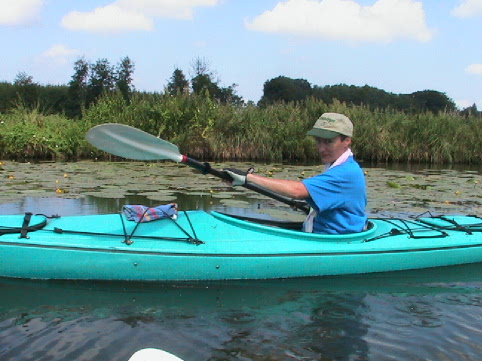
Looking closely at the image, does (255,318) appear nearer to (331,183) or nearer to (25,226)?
(331,183)

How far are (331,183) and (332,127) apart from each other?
1.28ft

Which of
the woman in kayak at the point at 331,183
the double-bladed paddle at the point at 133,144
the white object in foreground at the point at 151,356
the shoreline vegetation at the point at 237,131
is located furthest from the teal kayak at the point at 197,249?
the shoreline vegetation at the point at 237,131

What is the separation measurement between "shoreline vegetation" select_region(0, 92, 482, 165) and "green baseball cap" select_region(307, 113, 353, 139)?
25.7 feet

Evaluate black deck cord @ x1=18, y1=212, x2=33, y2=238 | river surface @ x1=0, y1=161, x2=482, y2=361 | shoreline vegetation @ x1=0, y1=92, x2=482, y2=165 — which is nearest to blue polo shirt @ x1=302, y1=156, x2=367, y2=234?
river surface @ x1=0, y1=161, x2=482, y2=361

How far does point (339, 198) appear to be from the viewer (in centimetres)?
380

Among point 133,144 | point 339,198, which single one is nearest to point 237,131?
point 133,144

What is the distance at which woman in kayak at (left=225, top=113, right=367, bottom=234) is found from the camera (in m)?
3.64

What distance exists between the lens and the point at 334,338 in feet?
9.98

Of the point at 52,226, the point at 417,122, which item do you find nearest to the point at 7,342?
the point at 52,226

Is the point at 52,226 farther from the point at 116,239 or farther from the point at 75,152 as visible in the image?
the point at 75,152

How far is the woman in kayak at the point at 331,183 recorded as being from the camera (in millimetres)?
3645

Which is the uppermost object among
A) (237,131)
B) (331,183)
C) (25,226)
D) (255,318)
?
(237,131)

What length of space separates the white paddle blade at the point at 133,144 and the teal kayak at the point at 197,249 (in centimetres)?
50

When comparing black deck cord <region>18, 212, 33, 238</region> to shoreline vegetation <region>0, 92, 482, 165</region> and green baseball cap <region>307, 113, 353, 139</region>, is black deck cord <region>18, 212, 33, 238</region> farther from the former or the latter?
shoreline vegetation <region>0, 92, 482, 165</region>
